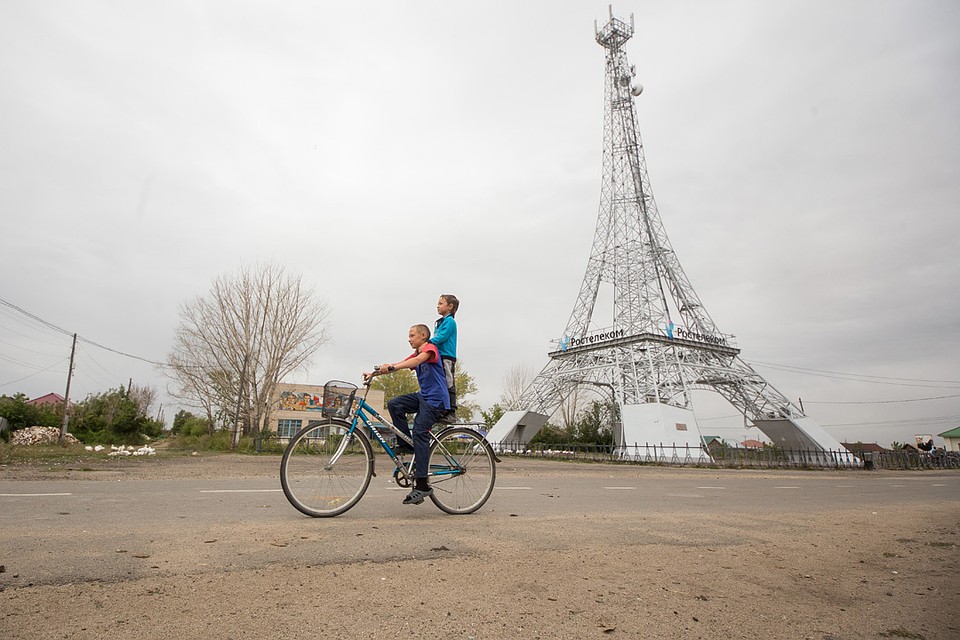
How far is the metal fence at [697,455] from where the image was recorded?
2698 cm

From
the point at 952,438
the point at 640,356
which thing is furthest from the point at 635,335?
the point at 952,438

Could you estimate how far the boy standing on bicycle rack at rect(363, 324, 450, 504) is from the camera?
180 inches

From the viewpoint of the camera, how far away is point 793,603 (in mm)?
2559

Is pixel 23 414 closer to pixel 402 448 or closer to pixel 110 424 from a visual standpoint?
pixel 110 424

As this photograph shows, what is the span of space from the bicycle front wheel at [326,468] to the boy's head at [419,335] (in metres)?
0.88

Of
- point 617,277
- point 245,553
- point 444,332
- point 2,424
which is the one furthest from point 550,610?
point 617,277

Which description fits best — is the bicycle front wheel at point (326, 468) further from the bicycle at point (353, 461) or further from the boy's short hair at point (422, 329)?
the boy's short hair at point (422, 329)

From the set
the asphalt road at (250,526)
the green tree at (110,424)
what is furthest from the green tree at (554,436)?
the asphalt road at (250,526)

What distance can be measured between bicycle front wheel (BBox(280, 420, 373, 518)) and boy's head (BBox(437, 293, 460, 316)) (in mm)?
1267

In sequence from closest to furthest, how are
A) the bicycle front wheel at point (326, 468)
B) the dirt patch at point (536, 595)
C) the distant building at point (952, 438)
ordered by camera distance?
1. the dirt patch at point (536, 595)
2. the bicycle front wheel at point (326, 468)
3. the distant building at point (952, 438)

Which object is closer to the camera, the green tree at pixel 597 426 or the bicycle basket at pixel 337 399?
the bicycle basket at pixel 337 399

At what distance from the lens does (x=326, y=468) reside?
4383 mm

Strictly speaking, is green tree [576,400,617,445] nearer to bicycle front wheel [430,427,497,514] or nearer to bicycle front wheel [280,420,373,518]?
bicycle front wheel [430,427,497,514]

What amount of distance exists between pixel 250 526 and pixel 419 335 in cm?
194
